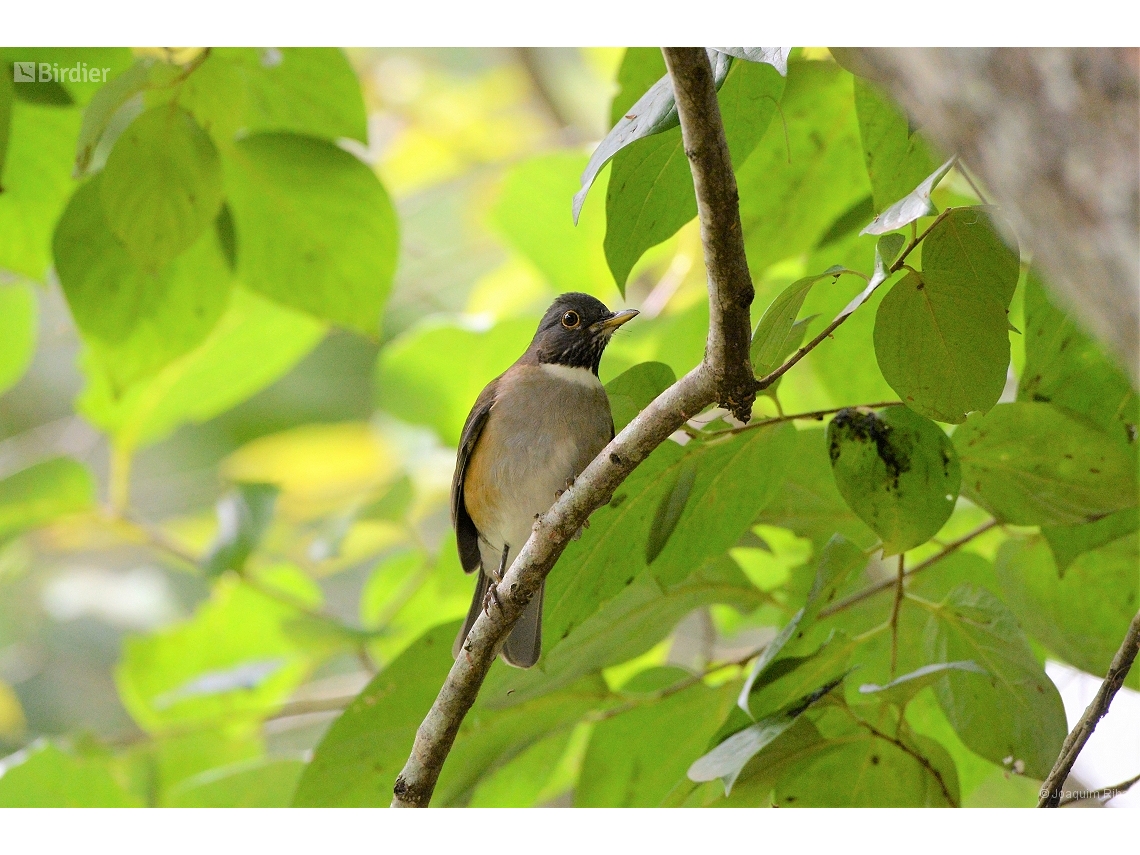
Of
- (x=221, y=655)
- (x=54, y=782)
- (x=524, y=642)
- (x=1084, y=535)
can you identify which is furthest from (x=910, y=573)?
(x=221, y=655)

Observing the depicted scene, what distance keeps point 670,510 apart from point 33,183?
1902 mm

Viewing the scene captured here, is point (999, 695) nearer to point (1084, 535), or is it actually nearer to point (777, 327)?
point (1084, 535)

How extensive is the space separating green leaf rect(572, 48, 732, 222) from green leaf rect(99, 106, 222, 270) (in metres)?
Result: 1.07

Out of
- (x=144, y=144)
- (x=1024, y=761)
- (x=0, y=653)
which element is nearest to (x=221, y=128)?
(x=144, y=144)

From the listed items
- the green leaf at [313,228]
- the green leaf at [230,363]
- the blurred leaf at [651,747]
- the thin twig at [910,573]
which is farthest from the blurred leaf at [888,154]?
the green leaf at [230,363]

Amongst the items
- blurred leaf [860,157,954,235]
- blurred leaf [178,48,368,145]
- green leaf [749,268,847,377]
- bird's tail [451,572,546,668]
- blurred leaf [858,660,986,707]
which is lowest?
blurred leaf [858,660,986,707]

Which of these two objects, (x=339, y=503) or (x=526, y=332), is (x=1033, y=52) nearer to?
(x=526, y=332)

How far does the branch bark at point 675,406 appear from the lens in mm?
1370

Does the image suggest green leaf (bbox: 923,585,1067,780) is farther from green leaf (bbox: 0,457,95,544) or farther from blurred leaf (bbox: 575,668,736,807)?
green leaf (bbox: 0,457,95,544)

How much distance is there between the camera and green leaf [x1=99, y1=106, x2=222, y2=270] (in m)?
2.29

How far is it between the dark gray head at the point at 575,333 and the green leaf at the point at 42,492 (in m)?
1.57

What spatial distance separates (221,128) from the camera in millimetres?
2490

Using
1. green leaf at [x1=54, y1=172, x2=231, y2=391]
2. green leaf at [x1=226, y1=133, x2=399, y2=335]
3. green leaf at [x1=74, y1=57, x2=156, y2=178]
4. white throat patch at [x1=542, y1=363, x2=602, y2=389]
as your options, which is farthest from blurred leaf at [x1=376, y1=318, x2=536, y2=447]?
green leaf at [x1=74, y1=57, x2=156, y2=178]
